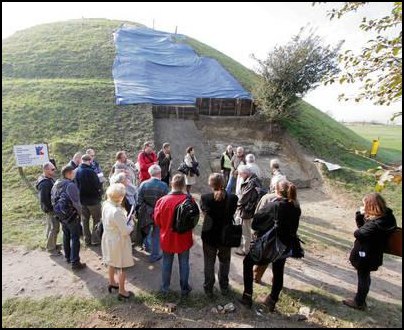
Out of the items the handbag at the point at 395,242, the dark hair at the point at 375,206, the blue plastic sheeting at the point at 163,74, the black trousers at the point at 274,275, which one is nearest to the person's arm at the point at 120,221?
the black trousers at the point at 274,275

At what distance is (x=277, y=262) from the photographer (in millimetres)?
4914

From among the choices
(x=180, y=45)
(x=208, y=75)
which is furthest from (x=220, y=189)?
(x=180, y=45)

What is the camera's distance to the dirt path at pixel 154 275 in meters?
5.66

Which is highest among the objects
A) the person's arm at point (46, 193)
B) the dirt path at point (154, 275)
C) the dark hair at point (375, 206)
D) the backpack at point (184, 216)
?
the dark hair at point (375, 206)

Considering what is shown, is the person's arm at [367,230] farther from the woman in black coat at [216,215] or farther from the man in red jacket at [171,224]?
the man in red jacket at [171,224]

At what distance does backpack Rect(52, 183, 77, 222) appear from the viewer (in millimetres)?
5812

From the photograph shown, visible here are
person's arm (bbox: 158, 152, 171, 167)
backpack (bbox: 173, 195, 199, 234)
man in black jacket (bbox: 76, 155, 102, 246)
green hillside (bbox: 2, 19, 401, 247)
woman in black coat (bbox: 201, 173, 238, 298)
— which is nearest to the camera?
backpack (bbox: 173, 195, 199, 234)

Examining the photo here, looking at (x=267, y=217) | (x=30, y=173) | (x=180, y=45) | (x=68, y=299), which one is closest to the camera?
(x=267, y=217)

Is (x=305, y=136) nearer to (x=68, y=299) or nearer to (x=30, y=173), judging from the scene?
(x=30, y=173)

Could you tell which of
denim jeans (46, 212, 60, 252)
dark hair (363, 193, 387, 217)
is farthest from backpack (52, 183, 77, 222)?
dark hair (363, 193, 387, 217)

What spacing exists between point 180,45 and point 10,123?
535 inches

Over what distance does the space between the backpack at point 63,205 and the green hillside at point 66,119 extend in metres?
2.00

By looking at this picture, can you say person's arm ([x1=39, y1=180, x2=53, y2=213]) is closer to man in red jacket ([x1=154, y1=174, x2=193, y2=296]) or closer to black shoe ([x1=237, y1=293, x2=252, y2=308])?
man in red jacket ([x1=154, y1=174, x2=193, y2=296])

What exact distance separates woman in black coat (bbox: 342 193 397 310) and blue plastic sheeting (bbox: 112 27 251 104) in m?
13.0
